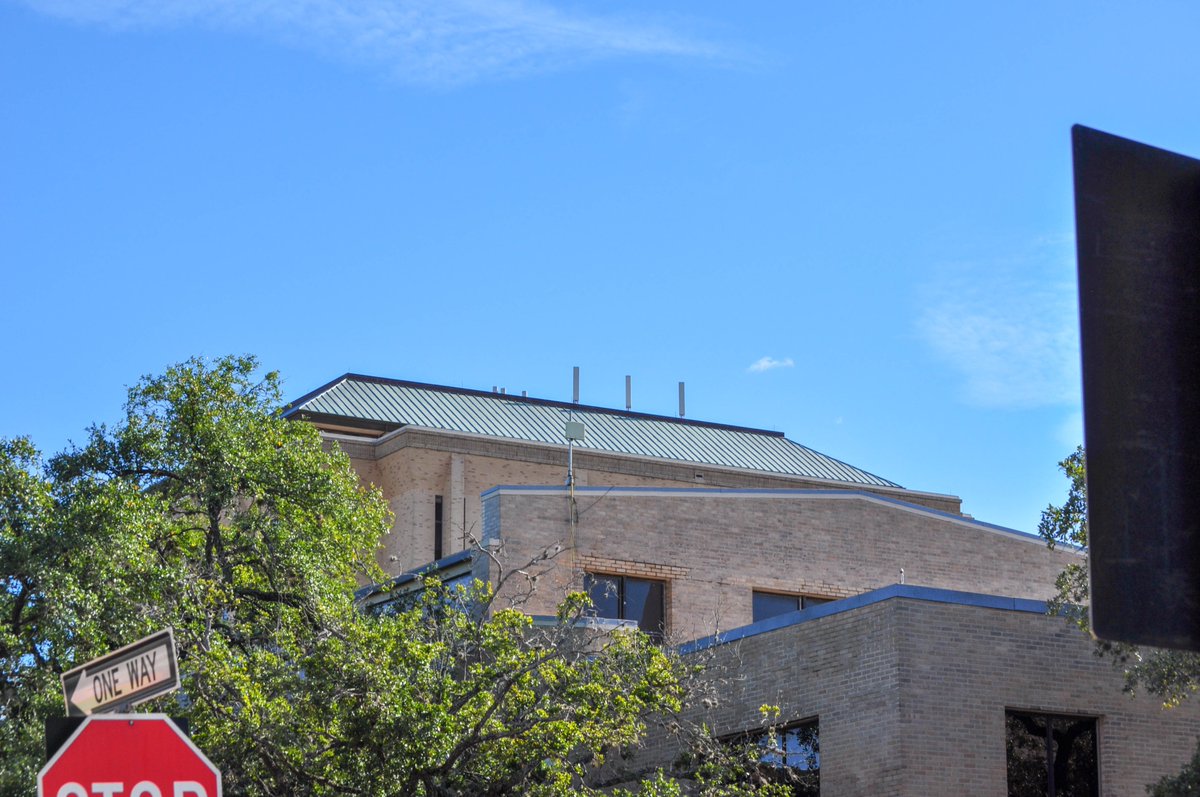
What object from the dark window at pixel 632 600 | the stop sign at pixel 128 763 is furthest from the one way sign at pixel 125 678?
the dark window at pixel 632 600

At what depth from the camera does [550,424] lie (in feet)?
177

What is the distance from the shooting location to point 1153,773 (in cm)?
2420

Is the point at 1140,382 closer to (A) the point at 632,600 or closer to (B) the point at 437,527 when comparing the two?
(A) the point at 632,600

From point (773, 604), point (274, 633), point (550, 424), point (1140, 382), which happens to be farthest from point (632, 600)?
point (1140, 382)

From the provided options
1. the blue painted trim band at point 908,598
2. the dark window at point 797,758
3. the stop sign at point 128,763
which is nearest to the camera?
the stop sign at point 128,763

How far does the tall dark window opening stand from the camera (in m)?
48.2

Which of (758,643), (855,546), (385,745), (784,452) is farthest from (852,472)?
(385,745)

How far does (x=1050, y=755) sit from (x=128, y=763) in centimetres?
2089

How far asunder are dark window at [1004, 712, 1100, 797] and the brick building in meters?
0.03

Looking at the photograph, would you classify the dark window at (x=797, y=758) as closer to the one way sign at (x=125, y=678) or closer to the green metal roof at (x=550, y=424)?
the one way sign at (x=125, y=678)

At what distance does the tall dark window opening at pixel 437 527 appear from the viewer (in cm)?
4819

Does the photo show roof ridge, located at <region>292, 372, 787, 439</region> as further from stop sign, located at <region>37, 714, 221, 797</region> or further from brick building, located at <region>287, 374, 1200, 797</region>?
stop sign, located at <region>37, 714, 221, 797</region>

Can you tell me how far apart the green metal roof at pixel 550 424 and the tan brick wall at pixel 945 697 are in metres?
27.3

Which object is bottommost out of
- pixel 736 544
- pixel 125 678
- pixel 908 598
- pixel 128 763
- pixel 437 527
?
pixel 128 763
